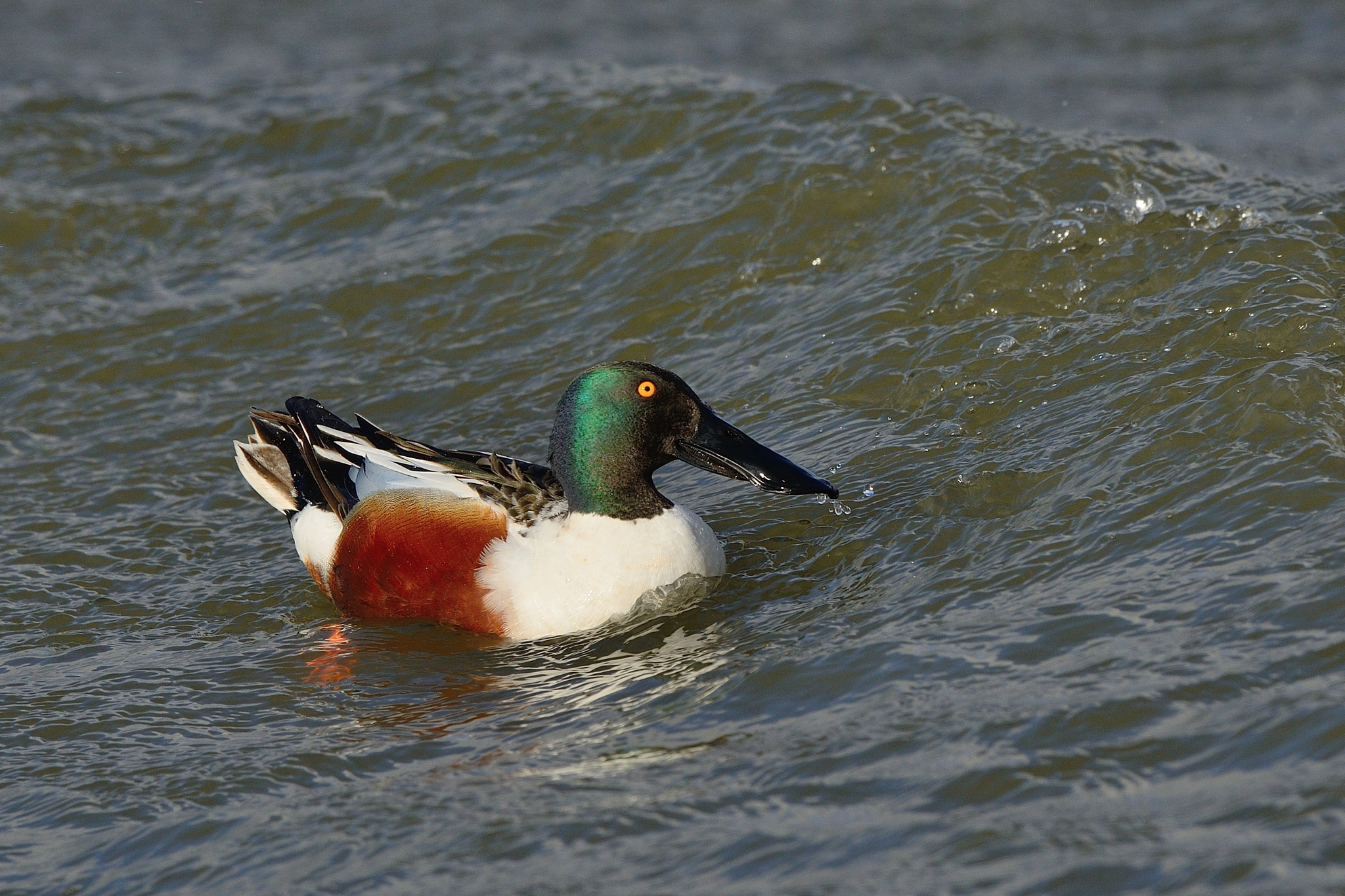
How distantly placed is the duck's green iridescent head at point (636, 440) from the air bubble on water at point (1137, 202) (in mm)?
2564

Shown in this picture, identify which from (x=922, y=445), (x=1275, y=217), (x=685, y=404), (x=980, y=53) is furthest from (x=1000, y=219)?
(x=980, y=53)

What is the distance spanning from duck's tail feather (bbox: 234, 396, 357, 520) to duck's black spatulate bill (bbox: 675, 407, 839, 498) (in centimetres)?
143

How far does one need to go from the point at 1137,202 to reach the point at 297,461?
3989 mm

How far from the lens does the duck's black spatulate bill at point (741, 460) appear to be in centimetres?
552

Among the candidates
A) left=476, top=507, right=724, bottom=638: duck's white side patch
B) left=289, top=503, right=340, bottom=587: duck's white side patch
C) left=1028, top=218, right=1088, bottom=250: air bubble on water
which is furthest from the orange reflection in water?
left=1028, top=218, right=1088, bottom=250: air bubble on water

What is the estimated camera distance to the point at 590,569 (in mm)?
5512

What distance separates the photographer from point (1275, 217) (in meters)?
6.88

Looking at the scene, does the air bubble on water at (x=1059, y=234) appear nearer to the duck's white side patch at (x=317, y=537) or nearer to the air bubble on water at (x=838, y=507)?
the air bubble on water at (x=838, y=507)

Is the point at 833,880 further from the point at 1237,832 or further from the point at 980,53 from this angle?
the point at 980,53

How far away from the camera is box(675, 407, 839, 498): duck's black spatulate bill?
5.52 m

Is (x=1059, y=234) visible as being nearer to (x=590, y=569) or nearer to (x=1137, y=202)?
(x=1137, y=202)

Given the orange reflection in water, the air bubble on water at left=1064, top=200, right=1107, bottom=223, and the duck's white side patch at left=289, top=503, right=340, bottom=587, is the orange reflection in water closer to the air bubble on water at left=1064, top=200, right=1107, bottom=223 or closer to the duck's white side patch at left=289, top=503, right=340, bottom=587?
the duck's white side patch at left=289, top=503, right=340, bottom=587

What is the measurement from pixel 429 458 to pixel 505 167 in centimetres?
437

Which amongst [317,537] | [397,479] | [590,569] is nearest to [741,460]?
[590,569]
